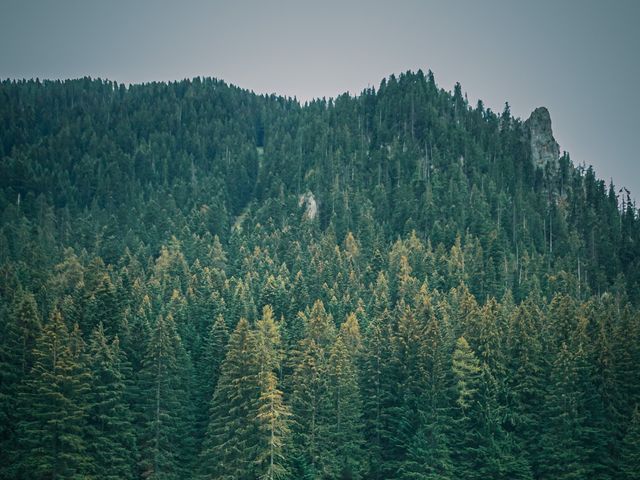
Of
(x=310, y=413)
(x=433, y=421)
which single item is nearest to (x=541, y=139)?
(x=433, y=421)

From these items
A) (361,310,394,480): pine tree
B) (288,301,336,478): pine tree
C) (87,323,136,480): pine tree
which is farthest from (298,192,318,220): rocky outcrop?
(87,323,136,480): pine tree

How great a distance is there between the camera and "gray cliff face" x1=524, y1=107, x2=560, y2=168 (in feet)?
600

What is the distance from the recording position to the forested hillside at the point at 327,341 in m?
68.7

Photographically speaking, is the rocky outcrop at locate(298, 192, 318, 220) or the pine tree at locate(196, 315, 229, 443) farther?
the rocky outcrop at locate(298, 192, 318, 220)

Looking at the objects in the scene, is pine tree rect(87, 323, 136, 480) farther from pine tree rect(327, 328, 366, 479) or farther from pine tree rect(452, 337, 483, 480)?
pine tree rect(452, 337, 483, 480)

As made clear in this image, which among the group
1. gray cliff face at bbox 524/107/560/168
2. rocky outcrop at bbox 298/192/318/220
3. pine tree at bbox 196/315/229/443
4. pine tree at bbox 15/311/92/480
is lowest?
pine tree at bbox 15/311/92/480

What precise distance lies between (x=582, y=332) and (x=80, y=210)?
118 m

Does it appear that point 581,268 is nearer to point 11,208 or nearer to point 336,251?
point 336,251

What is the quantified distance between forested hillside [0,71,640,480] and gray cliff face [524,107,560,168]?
26169mm

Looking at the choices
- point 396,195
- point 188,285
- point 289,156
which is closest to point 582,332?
point 188,285

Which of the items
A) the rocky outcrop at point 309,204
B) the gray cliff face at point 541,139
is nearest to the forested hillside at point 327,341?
the rocky outcrop at point 309,204

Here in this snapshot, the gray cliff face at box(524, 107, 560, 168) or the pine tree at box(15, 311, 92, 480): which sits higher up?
the gray cliff face at box(524, 107, 560, 168)

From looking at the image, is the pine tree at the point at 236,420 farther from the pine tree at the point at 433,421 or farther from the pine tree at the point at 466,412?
the pine tree at the point at 466,412

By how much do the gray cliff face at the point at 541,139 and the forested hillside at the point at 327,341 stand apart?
2617 centimetres
